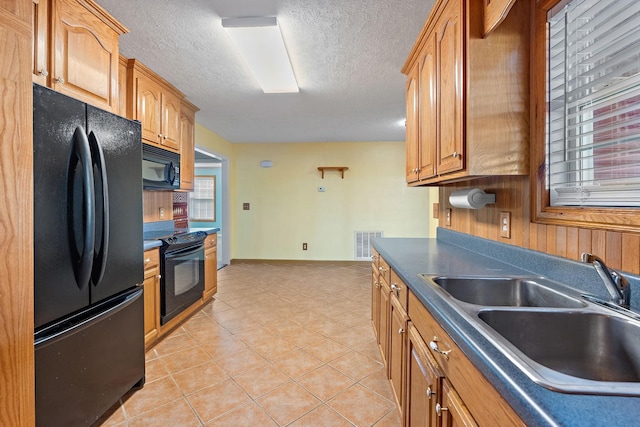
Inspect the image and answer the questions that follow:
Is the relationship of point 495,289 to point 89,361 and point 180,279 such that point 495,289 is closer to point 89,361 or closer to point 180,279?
point 89,361

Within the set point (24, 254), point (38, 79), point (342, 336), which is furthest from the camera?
point (342, 336)

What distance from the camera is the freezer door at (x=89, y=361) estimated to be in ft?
3.99

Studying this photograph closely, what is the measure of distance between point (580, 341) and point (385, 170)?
460cm

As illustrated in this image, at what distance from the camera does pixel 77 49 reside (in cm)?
162

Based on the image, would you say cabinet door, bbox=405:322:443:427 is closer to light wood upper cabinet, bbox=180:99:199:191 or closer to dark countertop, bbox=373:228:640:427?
dark countertop, bbox=373:228:640:427

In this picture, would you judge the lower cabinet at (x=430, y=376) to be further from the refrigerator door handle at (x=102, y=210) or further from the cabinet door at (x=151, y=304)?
the cabinet door at (x=151, y=304)

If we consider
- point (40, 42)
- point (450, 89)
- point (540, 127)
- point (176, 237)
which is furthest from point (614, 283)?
point (176, 237)

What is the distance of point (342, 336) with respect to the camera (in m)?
2.54

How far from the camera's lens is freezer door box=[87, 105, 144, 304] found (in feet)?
4.70

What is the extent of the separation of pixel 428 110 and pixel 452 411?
155cm

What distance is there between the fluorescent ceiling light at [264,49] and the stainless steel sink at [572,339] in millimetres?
1959

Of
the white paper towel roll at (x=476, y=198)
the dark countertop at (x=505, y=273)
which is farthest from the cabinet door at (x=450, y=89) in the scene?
the dark countertop at (x=505, y=273)

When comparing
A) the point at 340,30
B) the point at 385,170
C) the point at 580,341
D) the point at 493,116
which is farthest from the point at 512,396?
the point at 385,170

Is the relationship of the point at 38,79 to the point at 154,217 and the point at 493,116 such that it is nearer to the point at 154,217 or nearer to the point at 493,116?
the point at 154,217
